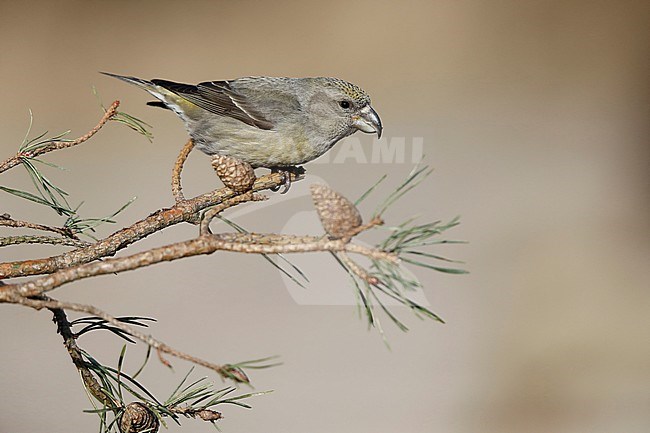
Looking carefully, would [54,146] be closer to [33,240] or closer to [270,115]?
[33,240]

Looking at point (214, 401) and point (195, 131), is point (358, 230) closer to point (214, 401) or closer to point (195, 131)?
point (214, 401)

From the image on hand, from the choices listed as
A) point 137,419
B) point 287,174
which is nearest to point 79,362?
point 137,419

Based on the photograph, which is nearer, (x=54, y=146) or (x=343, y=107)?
(x=54, y=146)

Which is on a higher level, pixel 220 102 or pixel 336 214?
pixel 220 102

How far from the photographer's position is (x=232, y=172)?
1.17 ft

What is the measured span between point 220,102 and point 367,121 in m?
0.10

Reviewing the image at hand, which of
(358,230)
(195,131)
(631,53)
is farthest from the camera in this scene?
(631,53)

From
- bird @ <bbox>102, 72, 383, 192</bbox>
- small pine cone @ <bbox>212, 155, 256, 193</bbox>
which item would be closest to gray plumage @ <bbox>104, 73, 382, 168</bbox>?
bird @ <bbox>102, 72, 383, 192</bbox>

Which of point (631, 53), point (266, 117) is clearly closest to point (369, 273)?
point (266, 117)

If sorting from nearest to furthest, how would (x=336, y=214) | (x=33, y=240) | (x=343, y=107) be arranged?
(x=336, y=214) → (x=33, y=240) → (x=343, y=107)

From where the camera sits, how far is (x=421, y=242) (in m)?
0.30

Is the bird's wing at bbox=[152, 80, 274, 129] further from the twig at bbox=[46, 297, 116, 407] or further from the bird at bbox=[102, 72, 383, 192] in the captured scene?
the twig at bbox=[46, 297, 116, 407]

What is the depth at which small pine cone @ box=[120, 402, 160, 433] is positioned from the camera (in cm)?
35

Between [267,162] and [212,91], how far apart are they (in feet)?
0.28
